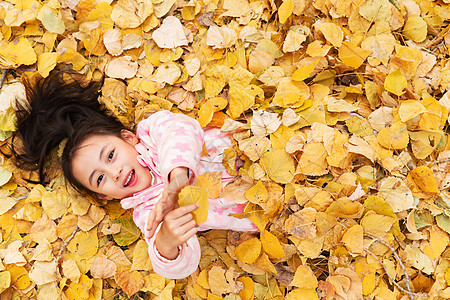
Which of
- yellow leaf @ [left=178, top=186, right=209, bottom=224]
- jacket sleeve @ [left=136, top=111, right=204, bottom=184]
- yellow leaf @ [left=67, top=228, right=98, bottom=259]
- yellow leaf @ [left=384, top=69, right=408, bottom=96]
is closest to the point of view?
yellow leaf @ [left=178, top=186, right=209, bottom=224]

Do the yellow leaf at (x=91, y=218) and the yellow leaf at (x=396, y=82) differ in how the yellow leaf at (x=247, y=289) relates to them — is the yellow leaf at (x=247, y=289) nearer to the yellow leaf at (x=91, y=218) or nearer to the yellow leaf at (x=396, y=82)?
the yellow leaf at (x=91, y=218)

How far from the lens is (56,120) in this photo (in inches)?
39.9

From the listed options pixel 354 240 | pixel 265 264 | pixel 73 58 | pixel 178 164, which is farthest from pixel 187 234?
pixel 73 58

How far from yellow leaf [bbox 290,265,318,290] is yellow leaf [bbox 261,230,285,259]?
5 cm

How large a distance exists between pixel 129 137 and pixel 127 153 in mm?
92

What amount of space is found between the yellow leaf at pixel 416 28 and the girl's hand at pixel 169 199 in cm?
70

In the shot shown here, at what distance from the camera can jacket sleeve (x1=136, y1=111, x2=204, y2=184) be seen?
82 cm

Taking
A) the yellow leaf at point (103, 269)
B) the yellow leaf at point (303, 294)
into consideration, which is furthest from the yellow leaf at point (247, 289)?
the yellow leaf at point (103, 269)

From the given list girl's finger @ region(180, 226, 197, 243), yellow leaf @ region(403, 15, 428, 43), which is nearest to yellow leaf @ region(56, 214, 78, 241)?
girl's finger @ region(180, 226, 197, 243)

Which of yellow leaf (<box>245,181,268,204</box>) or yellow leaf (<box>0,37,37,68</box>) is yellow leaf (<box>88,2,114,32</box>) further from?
yellow leaf (<box>245,181,268,204</box>)

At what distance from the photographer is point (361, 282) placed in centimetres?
85

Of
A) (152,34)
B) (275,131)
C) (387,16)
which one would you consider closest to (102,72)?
(152,34)

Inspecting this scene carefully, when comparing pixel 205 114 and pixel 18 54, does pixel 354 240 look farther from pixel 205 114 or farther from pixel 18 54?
pixel 18 54

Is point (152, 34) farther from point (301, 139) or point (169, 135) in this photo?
point (301, 139)
